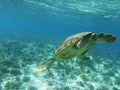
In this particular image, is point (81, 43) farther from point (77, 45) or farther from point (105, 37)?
point (105, 37)

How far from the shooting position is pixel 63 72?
1421 cm

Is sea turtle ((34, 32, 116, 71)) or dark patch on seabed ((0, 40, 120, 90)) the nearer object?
sea turtle ((34, 32, 116, 71))

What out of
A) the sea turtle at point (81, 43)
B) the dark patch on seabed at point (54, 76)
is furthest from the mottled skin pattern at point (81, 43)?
the dark patch on seabed at point (54, 76)

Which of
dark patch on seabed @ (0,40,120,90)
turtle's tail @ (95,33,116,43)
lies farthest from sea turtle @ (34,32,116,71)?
dark patch on seabed @ (0,40,120,90)

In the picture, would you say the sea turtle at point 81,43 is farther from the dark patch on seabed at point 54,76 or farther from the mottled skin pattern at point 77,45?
the dark patch on seabed at point 54,76

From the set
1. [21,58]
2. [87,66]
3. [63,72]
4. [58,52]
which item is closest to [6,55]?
[21,58]

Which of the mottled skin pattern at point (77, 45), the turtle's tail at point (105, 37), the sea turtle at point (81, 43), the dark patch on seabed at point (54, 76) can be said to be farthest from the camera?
the dark patch on seabed at point (54, 76)

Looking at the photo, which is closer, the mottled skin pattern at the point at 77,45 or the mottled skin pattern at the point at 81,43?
the mottled skin pattern at the point at 81,43

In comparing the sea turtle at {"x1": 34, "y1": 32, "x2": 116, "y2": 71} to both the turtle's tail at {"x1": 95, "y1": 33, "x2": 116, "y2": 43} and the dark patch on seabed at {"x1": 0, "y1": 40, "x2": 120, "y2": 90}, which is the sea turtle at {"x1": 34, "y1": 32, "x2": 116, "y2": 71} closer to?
the turtle's tail at {"x1": 95, "y1": 33, "x2": 116, "y2": 43}

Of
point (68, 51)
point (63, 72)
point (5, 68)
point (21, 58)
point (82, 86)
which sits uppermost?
point (21, 58)

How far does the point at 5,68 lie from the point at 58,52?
8.58 metres

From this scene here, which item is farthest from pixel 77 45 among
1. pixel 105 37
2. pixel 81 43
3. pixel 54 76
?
pixel 54 76

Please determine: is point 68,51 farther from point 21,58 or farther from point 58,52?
point 21,58

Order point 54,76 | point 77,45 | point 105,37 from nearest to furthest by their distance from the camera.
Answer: point 105,37 → point 77,45 → point 54,76
